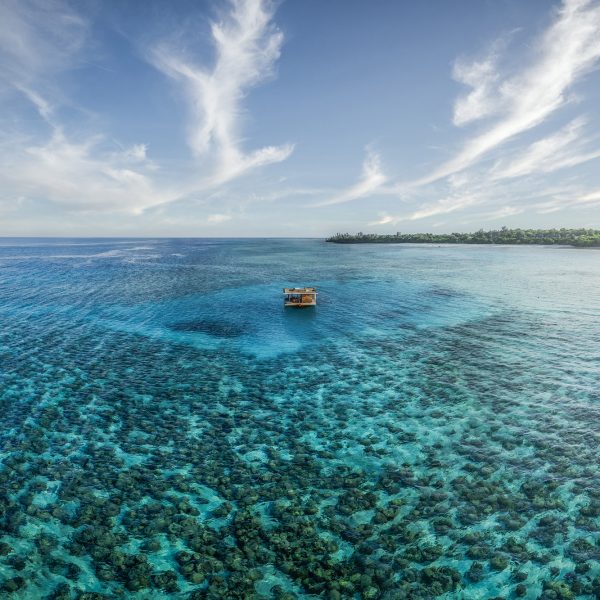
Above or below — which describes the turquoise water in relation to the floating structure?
below

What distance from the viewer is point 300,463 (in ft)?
64.0

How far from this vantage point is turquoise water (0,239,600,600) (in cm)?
1337

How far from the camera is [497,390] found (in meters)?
27.4

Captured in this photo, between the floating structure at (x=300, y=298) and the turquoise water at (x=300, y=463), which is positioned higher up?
the floating structure at (x=300, y=298)

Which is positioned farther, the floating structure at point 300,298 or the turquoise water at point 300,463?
the floating structure at point 300,298

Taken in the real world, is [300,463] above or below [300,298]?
below

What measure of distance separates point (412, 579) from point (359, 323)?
3506 cm

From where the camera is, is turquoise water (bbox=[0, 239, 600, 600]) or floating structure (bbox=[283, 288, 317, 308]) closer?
turquoise water (bbox=[0, 239, 600, 600])

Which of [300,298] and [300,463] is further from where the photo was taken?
[300,298]

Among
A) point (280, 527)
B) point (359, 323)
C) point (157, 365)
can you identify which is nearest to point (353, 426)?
point (280, 527)

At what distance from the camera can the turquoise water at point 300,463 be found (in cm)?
1337

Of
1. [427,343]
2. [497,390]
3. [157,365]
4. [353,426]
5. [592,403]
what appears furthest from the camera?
[427,343]

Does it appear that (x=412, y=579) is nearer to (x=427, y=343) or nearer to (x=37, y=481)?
(x=37, y=481)

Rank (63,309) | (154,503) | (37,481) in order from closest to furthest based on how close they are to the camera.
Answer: (154,503) < (37,481) < (63,309)
